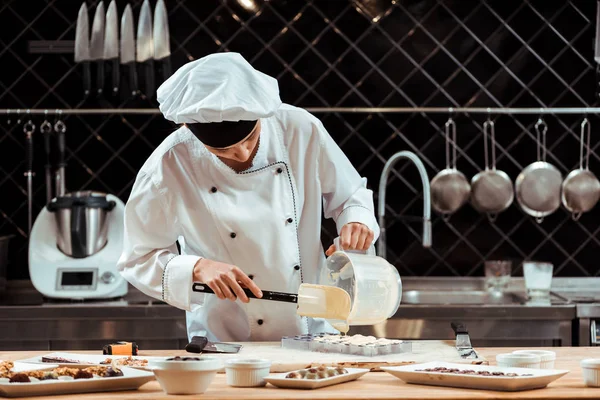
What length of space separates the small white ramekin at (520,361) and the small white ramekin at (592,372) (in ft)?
0.48

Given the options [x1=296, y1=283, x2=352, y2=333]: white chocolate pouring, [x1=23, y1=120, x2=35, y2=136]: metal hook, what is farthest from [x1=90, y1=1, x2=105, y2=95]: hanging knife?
[x1=296, y1=283, x2=352, y2=333]: white chocolate pouring

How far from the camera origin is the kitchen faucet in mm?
3693

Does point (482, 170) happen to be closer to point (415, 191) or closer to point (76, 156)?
point (415, 191)

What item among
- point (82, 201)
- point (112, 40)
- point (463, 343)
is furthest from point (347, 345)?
point (112, 40)

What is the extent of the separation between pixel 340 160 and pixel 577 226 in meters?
1.90

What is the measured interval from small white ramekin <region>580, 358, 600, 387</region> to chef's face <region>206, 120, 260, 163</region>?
962mm

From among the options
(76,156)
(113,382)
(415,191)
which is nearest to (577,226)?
(415,191)

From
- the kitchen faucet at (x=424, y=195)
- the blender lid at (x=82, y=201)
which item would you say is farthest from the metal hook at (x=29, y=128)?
the kitchen faucet at (x=424, y=195)

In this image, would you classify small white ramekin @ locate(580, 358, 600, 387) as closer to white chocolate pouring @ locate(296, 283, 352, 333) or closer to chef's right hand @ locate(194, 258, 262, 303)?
white chocolate pouring @ locate(296, 283, 352, 333)

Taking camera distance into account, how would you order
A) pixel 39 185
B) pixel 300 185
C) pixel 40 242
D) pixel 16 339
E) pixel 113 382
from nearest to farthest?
pixel 113 382 < pixel 300 185 < pixel 16 339 < pixel 40 242 < pixel 39 185

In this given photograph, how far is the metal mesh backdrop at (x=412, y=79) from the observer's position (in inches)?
157

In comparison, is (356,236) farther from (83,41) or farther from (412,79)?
(83,41)

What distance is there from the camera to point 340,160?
99.6 inches

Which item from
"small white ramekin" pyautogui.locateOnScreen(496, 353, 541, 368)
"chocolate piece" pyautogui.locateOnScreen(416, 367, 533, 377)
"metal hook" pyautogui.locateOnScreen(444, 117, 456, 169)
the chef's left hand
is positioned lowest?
"chocolate piece" pyautogui.locateOnScreen(416, 367, 533, 377)
